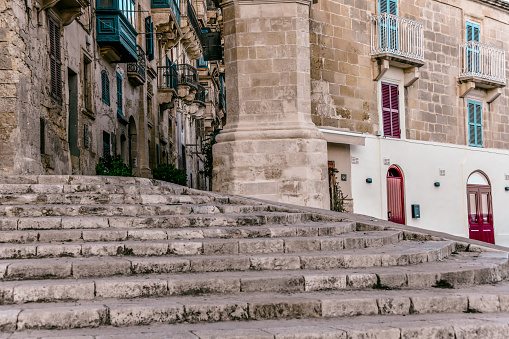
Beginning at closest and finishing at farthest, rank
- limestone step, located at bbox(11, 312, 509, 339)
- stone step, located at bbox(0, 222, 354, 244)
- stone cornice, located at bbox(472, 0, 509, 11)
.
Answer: limestone step, located at bbox(11, 312, 509, 339)
stone step, located at bbox(0, 222, 354, 244)
stone cornice, located at bbox(472, 0, 509, 11)

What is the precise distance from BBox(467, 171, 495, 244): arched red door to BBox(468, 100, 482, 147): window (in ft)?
3.14

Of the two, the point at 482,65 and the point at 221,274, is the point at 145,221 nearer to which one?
the point at 221,274

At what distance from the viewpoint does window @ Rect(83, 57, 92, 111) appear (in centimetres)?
1712

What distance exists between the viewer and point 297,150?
480 inches

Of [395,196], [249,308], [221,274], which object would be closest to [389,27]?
[395,196]

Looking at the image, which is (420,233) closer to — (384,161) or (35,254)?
(35,254)

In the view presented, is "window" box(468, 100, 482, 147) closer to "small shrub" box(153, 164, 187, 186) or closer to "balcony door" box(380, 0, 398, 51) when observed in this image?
"balcony door" box(380, 0, 398, 51)

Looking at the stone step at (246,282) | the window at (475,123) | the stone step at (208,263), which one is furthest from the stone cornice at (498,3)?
the stone step at (246,282)

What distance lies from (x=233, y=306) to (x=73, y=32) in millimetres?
12669

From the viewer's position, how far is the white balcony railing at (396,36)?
653 inches

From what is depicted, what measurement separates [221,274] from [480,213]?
620 inches

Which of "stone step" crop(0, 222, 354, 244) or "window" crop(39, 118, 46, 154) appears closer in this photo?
"stone step" crop(0, 222, 354, 244)

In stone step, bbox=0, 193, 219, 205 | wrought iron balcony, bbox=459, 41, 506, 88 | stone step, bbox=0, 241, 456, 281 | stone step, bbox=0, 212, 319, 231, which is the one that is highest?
wrought iron balcony, bbox=459, 41, 506, 88

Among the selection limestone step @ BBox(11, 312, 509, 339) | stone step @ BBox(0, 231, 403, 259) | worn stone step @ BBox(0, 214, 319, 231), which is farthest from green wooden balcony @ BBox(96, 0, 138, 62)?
limestone step @ BBox(11, 312, 509, 339)
